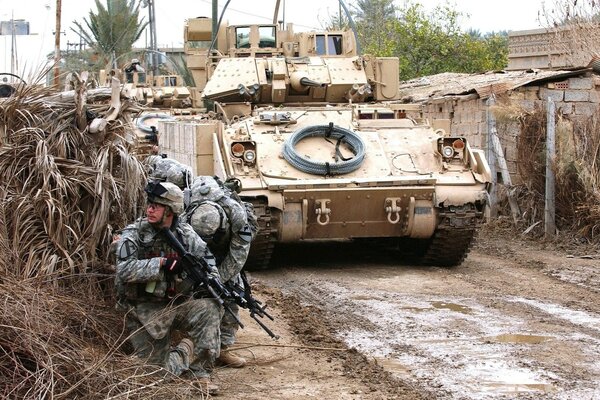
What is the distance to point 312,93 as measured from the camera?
1397cm

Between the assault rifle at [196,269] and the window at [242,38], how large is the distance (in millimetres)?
9350

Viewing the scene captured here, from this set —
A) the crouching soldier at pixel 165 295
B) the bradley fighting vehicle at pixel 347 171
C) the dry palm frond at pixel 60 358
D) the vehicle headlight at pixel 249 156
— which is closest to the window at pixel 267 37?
the bradley fighting vehicle at pixel 347 171

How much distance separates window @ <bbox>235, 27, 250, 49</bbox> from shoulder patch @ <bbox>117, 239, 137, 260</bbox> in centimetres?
939

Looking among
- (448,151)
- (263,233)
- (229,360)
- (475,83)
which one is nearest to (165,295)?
(229,360)

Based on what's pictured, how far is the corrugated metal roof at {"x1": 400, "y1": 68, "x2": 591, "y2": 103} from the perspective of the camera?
51.3 feet

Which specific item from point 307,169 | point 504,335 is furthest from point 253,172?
point 504,335

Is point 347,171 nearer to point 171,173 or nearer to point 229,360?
point 171,173

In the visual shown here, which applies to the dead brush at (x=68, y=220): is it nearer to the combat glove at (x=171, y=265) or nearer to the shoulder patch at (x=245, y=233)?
the combat glove at (x=171, y=265)

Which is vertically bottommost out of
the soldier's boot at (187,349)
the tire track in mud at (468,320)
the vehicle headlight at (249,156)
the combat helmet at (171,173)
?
the tire track in mud at (468,320)

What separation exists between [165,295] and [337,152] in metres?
5.41

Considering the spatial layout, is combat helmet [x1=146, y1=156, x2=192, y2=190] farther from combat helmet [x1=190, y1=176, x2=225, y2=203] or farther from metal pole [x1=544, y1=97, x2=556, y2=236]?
metal pole [x1=544, y1=97, x2=556, y2=236]

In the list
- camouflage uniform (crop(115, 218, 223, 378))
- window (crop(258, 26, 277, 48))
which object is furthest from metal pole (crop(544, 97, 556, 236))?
camouflage uniform (crop(115, 218, 223, 378))

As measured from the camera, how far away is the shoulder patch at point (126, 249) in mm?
6262

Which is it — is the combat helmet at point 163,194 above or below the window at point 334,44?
below
